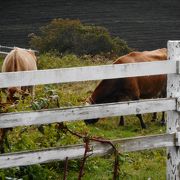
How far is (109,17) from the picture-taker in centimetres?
3044

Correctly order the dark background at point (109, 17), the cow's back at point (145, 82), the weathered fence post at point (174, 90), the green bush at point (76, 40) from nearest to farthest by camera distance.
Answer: the weathered fence post at point (174, 90) → the cow's back at point (145, 82) → the green bush at point (76, 40) → the dark background at point (109, 17)

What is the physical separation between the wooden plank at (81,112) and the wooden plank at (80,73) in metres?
0.29

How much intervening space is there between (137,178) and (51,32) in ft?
63.1

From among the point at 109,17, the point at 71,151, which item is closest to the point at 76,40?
the point at 109,17

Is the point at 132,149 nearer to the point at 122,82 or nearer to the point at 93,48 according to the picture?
the point at 122,82

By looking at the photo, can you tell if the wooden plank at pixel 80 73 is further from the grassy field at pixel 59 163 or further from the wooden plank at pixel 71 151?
the wooden plank at pixel 71 151

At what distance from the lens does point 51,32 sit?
26.1 meters

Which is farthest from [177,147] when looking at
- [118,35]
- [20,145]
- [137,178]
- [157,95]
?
[118,35]

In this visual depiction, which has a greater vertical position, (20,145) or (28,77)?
(28,77)

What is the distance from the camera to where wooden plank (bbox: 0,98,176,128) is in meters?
5.55

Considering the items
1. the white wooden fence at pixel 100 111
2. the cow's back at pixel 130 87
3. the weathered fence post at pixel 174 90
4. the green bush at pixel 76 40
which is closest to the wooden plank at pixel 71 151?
the white wooden fence at pixel 100 111

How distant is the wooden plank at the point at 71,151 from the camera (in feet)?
18.4

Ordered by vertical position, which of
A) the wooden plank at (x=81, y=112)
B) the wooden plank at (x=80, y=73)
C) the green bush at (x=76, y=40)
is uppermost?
the wooden plank at (x=80, y=73)

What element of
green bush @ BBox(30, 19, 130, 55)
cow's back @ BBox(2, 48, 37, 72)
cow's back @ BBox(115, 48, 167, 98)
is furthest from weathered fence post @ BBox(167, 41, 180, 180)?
green bush @ BBox(30, 19, 130, 55)
